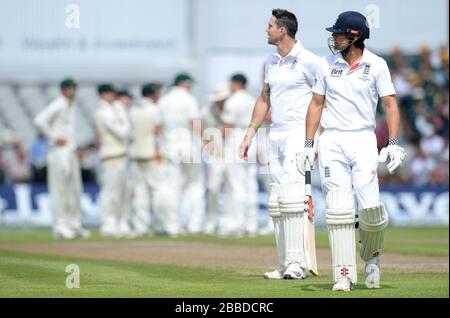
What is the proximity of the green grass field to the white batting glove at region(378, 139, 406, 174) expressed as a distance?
1.06 m

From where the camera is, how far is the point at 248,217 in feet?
72.0

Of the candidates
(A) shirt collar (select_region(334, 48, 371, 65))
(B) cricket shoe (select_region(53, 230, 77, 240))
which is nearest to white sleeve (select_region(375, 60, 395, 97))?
(A) shirt collar (select_region(334, 48, 371, 65))

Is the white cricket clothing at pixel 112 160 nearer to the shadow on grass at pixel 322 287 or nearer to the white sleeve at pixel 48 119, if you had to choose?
the white sleeve at pixel 48 119

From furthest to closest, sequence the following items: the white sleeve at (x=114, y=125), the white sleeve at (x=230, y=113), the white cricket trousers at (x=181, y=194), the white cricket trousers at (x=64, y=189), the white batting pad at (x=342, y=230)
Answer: the white cricket trousers at (x=181, y=194) < the white sleeve at (x=114, y=125) < the white sleeve at (x=230, y=113) < the white cricket trousers at (x=64, y=189) < the white batting pad at (x=342, y=230)

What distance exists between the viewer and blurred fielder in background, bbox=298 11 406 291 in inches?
430

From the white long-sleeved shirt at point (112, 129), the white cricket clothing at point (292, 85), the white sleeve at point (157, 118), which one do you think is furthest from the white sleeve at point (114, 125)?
the white cricket clothing at point (292, 85)

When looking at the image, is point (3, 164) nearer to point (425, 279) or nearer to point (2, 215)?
point (2, 215)

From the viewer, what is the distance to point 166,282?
39.3 feet

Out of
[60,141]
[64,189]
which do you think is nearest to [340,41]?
→ [60,141]

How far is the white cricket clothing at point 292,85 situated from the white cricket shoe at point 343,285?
2107mm

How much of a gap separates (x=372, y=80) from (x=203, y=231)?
11.8 metres

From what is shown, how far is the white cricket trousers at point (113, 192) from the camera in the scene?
21750 mm

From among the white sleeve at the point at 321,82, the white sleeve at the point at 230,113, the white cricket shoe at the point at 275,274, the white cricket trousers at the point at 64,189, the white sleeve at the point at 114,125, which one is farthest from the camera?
the white sleeve at the point at 114,125
